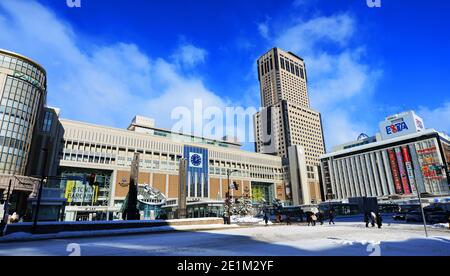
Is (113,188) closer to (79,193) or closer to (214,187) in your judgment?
(79,193)

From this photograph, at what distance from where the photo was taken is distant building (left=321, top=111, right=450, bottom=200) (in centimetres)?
9369

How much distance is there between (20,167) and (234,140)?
9216 centimetres

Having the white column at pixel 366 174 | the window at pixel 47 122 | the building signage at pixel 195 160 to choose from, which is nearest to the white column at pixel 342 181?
the white column at pixel 366 174

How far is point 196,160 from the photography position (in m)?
92.6

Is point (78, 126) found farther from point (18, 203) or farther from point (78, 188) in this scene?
point (18, 203)

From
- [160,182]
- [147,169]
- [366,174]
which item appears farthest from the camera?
[366,174]

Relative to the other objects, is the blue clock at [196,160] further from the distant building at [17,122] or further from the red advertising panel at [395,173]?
the red advertising panel at [395,173]

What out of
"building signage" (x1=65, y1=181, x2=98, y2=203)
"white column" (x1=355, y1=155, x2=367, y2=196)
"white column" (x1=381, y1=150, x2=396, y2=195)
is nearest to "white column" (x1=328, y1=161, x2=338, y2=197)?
"white column" (x1=355, y1=155, x2=367, y2=196)

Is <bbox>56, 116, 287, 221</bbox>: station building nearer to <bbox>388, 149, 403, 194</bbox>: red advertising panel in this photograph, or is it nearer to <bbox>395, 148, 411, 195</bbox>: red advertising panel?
<bbox>388, 149, 403, 194</bbox>: red advertising panel

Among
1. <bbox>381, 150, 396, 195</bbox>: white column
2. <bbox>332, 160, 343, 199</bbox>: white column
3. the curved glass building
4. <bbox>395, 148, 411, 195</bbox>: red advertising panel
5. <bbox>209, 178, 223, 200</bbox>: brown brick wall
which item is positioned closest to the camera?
the curved glass building

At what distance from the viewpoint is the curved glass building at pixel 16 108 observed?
4403 cm

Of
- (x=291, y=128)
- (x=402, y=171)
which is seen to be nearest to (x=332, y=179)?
(x=402, y=171)

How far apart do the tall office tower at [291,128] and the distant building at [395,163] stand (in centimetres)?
1548

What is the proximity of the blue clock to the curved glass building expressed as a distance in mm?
50244
